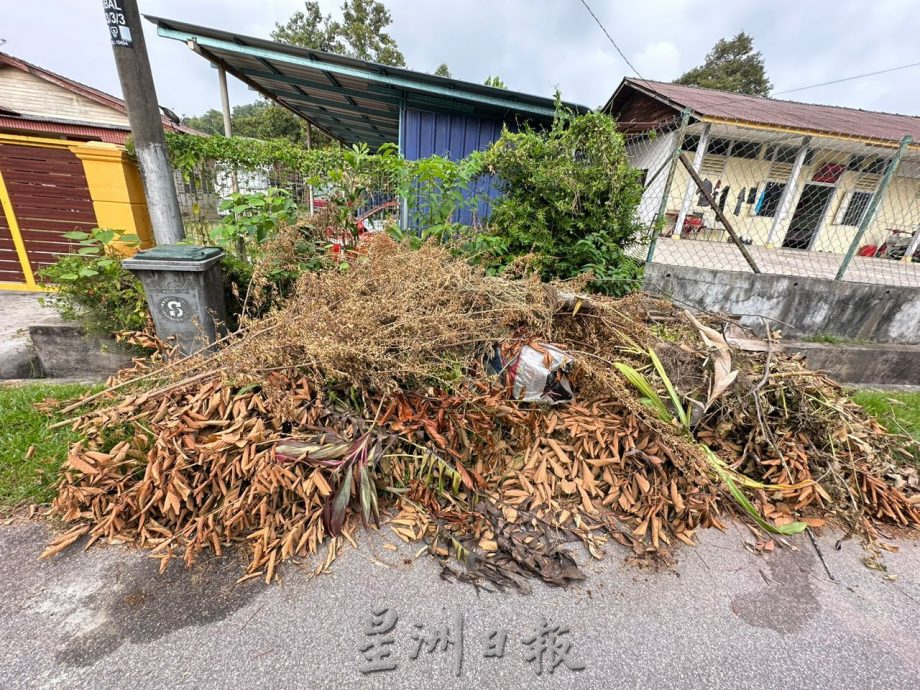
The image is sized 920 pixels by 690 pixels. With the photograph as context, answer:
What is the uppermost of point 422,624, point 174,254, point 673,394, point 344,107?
point 344,107

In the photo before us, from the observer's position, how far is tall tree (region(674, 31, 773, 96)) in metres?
27.9

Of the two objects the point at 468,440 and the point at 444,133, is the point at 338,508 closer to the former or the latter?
the point at 468,440

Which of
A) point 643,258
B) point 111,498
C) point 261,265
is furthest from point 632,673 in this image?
point 643,258

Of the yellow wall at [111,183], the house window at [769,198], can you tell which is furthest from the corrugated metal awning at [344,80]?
the house window at [769,198]

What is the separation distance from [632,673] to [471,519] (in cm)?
84

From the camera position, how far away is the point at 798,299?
4.00m

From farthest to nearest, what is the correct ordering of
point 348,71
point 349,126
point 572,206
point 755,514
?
point 349,126, point 348,71, point 572,206, point 755,514

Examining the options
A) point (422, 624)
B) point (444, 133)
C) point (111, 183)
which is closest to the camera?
point (422, 624)

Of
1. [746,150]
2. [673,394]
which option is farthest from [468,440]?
[746,150]

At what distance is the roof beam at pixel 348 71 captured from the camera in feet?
17.7

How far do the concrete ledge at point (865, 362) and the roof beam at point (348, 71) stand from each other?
459 centimetres

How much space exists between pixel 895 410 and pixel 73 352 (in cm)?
665

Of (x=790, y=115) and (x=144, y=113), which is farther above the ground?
(x=790, y=115)

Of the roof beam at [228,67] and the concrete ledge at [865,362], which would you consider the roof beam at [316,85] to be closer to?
the roof beam at [228,67]
